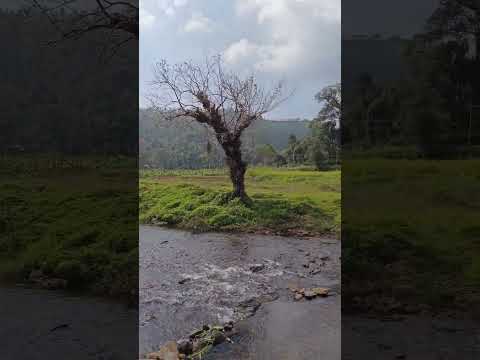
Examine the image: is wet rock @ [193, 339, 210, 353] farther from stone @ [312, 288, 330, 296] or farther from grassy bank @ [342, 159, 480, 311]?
grassy bank @ [342, 159, 480, 311]

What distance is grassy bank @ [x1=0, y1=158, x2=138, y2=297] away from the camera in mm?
1937

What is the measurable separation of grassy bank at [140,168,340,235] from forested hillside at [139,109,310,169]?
212mm

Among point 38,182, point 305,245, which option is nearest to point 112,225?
point 38,182

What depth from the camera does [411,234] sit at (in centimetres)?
207

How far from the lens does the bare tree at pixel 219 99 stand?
6.53 meters

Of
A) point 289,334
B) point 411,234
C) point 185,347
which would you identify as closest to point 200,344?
point 185,347

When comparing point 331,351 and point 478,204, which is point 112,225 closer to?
point 478,204

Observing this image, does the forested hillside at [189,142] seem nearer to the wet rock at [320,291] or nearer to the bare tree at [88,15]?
the wet rock at [320,291]

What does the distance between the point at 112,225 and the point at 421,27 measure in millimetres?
1749

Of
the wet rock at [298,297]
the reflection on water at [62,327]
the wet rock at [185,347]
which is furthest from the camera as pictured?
the wet rock at [298,297]

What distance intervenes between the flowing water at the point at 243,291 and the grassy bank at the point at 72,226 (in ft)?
8.29

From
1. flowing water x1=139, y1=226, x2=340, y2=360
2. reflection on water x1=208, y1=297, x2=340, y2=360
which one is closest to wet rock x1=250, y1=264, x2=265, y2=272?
flowing water x1=139, y1=226, x2=340, y2=360

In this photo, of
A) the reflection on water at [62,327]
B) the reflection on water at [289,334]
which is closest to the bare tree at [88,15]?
the reflection on water at [62,327]

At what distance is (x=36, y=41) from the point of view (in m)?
2.03
